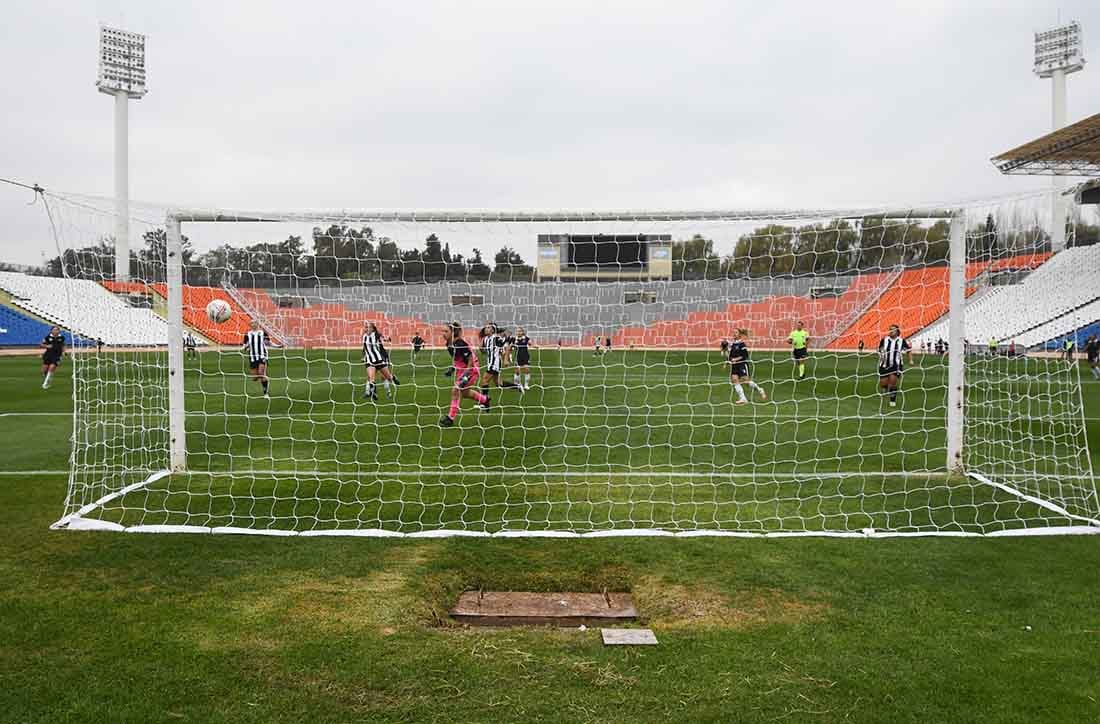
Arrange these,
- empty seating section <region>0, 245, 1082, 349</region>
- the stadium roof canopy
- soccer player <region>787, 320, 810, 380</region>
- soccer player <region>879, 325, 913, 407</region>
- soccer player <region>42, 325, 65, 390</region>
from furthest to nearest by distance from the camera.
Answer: the stadium roof canopy → soccer player <region>42, 325, 65, 390</region> → soccer player <region>787, 320, 810, 380</region> → soccer player <region>879, 325, 913, 407</region> → empty seating section <region>0, 245, 1082, 349</region>

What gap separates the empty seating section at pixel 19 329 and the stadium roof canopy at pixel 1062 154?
4572 cm

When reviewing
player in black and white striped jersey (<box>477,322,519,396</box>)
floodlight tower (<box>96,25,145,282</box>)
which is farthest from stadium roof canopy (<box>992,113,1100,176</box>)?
floodlight tower (<box>96,25,145,282</box>)

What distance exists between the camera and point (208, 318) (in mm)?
13656

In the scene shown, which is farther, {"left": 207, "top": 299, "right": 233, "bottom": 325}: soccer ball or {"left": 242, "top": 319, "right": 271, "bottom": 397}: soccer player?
{"left": 242, "top": 319, "right": 271, "bottom": 397}: soccer player

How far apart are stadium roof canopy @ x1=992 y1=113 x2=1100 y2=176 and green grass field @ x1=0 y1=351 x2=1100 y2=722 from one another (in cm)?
1847

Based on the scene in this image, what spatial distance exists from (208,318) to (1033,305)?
18.9m

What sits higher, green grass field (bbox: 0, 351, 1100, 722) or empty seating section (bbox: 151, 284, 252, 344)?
empty seating section (bbox: 151, 284, 252, 344)

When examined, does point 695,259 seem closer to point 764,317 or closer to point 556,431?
point 556,431

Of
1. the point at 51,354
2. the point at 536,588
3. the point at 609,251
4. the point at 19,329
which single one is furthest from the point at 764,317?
the point at 19,329

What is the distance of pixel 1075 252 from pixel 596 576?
124 feet

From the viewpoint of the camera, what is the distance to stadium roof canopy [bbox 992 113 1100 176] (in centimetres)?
2262

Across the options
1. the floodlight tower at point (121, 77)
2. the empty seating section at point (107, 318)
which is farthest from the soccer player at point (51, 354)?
the floodlight tower at point (121, 77)

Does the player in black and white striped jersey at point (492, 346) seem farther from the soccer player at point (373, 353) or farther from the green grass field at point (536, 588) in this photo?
the green grass field at point (536, 588)

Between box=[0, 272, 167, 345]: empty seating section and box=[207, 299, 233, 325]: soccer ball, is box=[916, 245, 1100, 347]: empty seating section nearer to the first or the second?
box=[0, 272, 167, 345]: empty seating section
